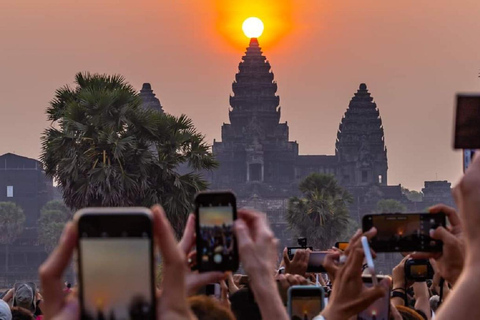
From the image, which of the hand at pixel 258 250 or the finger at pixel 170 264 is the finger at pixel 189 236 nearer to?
the hand at pixel 258 250

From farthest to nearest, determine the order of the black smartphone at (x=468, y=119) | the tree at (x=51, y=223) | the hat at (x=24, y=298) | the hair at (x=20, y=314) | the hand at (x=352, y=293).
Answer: the tree at (x=51, y=223)
the hat at (x=24, y=298)
the hair at (x=20, y=314)
the hand at (x=352, y=293)
the black smartphone at (x=468, y=119)

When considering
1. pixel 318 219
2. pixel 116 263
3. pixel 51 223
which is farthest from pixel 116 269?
pixel 51 223

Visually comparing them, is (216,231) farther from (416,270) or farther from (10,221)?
(10,221)

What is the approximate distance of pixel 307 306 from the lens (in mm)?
4590

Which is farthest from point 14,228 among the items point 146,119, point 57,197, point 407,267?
point 407,267

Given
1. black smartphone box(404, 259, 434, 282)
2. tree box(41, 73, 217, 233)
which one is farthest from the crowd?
tree box(41, 73, 217, 233)

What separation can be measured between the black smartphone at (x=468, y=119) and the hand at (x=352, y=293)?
3.09ft

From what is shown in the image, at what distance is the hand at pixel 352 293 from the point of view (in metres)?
3.97

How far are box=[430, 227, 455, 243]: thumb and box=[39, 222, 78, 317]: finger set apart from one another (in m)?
1.62

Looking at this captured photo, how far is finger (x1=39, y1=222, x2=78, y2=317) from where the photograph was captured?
8.56ft

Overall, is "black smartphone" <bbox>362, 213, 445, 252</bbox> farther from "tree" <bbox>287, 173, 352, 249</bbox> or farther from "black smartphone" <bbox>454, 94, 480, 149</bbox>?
"tree" <bbox>287, 173, 352, 249</bbox>

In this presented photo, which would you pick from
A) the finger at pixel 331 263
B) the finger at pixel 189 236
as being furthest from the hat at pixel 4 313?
the finger at pixel 189 236

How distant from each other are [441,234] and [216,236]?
86cm

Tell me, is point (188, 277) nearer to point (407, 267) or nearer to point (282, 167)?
point (407, 267)
